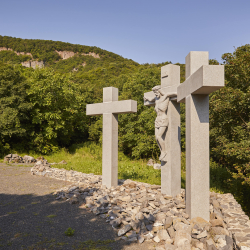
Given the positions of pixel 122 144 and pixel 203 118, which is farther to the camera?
pixel 122 144

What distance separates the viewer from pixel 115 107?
21.3 ft

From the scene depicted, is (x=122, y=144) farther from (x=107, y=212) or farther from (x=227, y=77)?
(x=107, y=212)

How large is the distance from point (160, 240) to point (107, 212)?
4.76 ft

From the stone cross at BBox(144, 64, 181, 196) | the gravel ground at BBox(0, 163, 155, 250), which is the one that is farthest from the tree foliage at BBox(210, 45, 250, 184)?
the gravel ground at BBox(0, 163, 155, 250)

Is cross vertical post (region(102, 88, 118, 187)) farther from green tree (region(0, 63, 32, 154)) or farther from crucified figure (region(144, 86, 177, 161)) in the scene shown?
green tree (region(0, 63, 32, 154))

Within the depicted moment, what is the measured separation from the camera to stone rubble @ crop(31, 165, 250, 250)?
309cm

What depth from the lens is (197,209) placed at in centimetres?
383

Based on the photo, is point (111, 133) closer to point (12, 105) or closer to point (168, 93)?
point (168, 93)

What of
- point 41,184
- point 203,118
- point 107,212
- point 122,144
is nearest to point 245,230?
point 203,118

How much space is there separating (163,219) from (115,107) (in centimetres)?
353

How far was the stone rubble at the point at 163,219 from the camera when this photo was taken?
→ 10.2 ft

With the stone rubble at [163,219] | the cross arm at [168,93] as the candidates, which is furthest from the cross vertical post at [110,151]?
the cross arm at [168,93]

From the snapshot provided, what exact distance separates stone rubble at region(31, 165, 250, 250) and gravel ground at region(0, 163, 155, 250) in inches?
8.1

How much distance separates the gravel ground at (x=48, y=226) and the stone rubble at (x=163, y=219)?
0.21 metres
